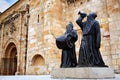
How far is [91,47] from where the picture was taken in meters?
4.71

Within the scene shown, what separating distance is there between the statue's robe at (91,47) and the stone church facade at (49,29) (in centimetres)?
346

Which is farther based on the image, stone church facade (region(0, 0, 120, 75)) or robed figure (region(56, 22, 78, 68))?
stone church facade (region(0, 0, 120, 75))

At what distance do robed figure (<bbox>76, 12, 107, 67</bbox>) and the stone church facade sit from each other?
345 cm

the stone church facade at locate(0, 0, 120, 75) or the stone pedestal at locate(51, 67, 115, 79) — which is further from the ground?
the stone church facade at locate(0, 0, 120, 75)

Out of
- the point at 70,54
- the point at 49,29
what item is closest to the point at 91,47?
the point at 70,54

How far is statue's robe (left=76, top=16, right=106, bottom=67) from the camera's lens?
4.59 metres

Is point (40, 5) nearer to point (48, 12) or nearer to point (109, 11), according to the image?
point (48, 12)

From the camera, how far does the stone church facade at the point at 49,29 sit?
26.9 ft

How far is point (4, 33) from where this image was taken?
15.2m

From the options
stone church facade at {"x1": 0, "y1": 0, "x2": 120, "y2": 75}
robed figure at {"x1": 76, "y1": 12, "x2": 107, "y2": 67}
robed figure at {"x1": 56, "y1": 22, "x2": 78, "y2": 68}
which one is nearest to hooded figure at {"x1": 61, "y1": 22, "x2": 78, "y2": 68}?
robed figure at {"x1": 56, "y1": 22, "x2": 78, "y2": 68}

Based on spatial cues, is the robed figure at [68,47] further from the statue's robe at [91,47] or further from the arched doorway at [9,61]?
the arched doorway at [9,61]

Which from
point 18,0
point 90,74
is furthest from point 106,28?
point 18,0

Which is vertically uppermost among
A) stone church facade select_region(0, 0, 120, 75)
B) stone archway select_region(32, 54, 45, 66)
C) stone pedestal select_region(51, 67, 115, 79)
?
stone church facade select_region(0, 0, 120, 75)

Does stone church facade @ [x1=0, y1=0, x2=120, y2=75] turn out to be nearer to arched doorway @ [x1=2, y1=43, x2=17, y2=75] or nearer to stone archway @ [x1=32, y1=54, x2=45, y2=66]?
stone archway @ [x1=32, y1=54, x2=45, y2=66]
